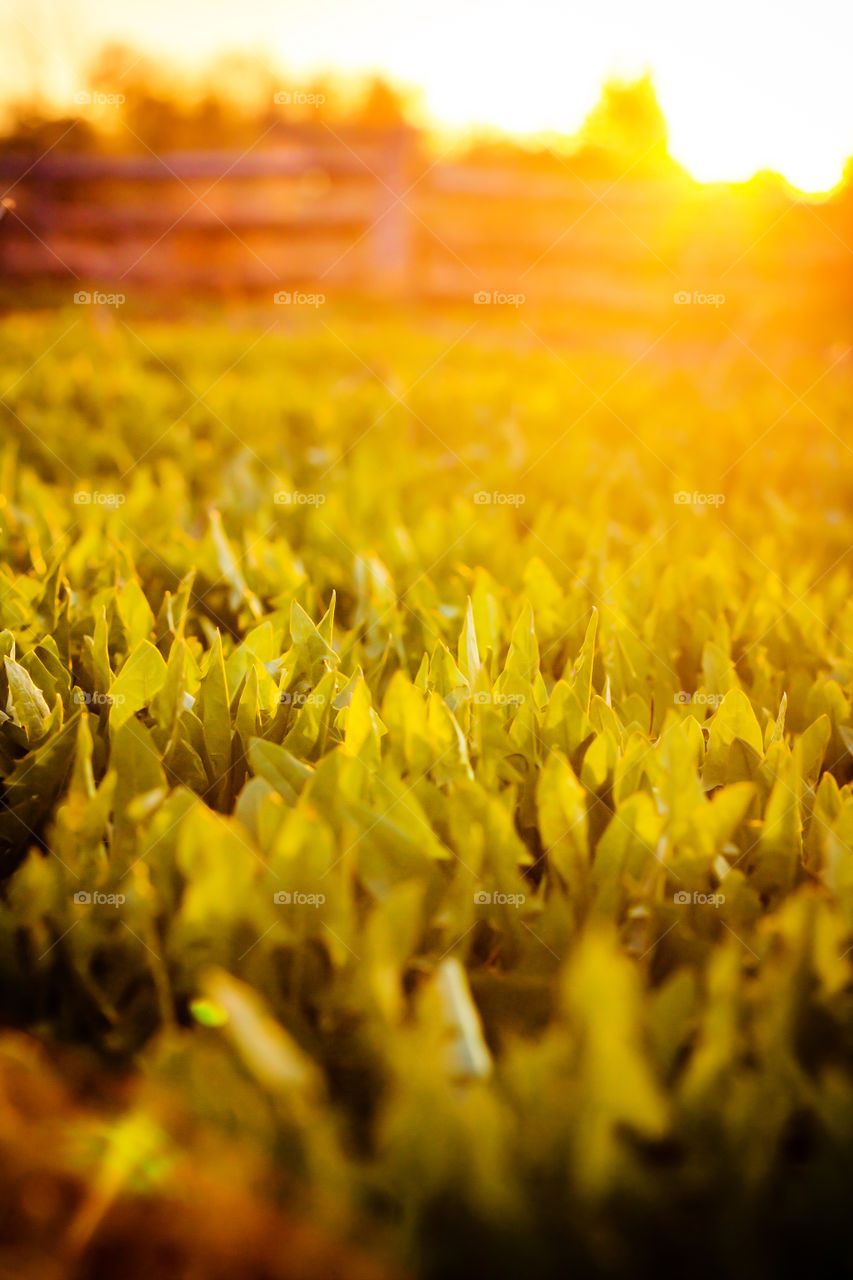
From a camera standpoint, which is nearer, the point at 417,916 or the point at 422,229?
the point at 417,916

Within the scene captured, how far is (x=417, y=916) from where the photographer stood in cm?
117

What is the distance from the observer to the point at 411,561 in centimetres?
261

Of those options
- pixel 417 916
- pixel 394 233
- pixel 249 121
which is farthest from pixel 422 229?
pixel 249 121

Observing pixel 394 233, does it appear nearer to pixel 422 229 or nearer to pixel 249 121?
pixel 422 229

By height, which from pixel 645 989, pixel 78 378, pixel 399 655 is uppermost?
pixel 78 378

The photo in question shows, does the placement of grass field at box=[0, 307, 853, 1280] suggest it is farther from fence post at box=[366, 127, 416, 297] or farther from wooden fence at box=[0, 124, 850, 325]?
fence post at box=[366, 127, 416, 297]

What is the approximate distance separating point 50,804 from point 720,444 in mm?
3905

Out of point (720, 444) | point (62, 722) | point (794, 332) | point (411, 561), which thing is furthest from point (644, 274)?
point (62, 722)

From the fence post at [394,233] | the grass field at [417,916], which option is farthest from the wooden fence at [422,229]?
the grass field at [417,916]

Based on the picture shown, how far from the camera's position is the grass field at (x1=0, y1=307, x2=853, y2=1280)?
3.02ft

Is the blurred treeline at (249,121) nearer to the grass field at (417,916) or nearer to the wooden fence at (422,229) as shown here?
the wooden fence at (422,229)

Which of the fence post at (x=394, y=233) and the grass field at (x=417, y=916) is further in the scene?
the fence post at (x=394, y=233)

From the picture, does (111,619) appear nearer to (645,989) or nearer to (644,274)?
(645,989)

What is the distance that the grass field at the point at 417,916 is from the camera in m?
0.92
